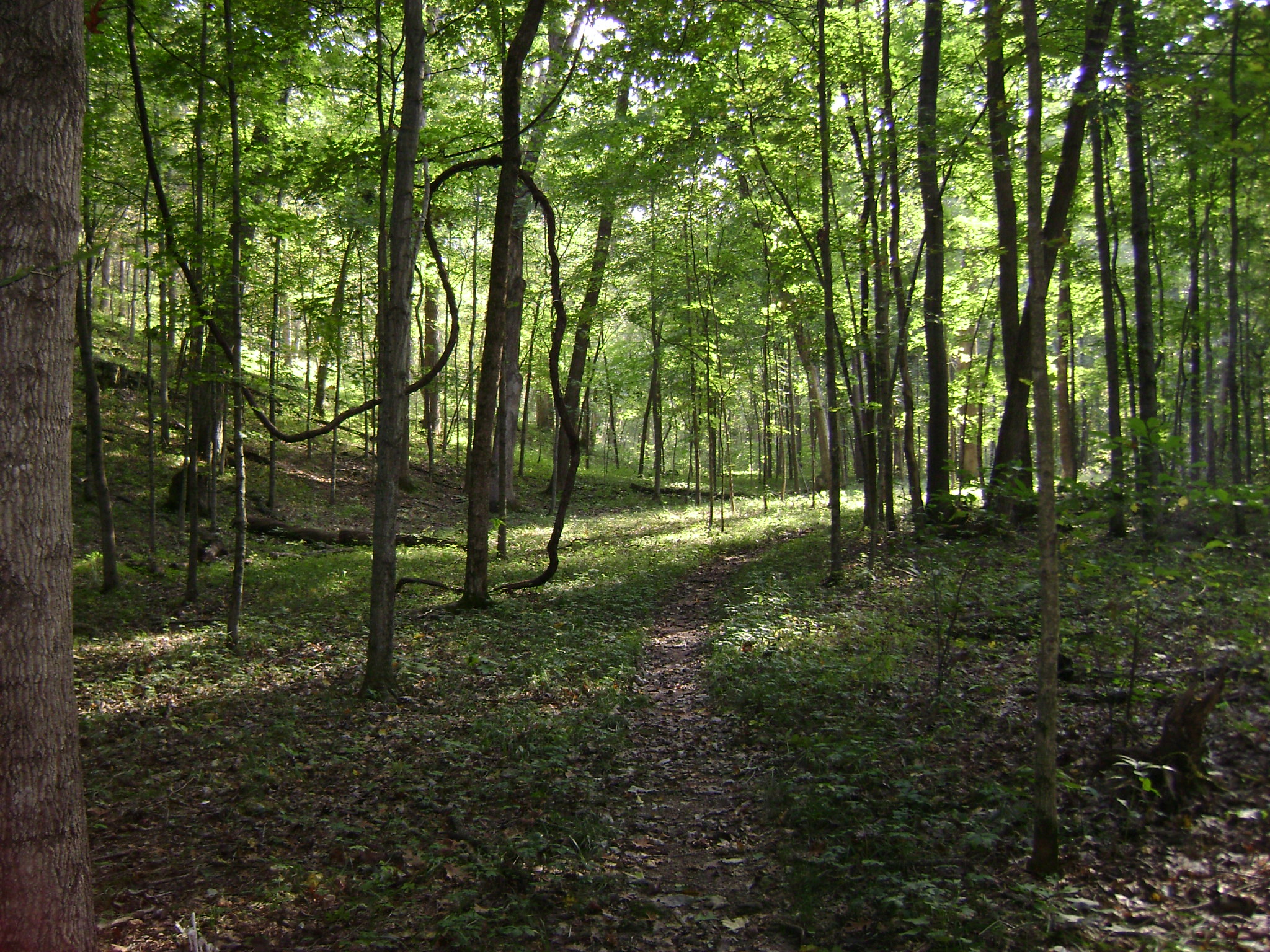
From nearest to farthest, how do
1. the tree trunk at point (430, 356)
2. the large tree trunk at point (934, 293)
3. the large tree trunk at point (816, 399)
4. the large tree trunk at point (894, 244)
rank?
the large tree trunk at point (894, 244), the large tree trunk at point (934, 293), the large tree trunk at point (816, 399), the tree trunk at point (430, 356)

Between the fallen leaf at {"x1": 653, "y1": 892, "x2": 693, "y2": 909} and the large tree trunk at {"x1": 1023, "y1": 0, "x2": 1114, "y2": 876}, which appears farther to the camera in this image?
the fallen leaf at {"x1": 653, "y1": 892, "x2": 693, "y2": 909}

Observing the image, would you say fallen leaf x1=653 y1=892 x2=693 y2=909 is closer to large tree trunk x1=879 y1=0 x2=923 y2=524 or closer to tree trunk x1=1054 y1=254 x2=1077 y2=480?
large tree trunk x1=879 y1=0 x2=923 y2=524

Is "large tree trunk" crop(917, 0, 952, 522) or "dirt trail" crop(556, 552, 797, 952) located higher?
"large tree trunk" crop(917, 0, 952, 522)

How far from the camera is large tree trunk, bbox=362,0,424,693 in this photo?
24.0ft

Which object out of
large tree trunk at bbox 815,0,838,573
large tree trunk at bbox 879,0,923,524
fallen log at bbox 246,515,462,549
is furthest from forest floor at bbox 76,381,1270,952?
fallen log at bbox 246,515,462,549

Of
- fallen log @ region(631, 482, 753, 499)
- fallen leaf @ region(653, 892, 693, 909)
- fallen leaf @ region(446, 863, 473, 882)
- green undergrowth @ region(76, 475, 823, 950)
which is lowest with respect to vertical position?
fallen leaf @ region(653, 892, 693, 909)

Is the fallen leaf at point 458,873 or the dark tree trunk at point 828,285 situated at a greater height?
the dark tree trunk at point 828,285

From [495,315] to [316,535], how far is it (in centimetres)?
937

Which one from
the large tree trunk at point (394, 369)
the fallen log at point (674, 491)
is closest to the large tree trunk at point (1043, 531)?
the large tree trunk at point (394, 369)

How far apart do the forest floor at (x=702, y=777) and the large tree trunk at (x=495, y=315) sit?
4.48 ft

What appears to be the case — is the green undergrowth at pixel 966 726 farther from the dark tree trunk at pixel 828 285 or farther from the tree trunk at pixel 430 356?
the tree trunk at pixel 430 356

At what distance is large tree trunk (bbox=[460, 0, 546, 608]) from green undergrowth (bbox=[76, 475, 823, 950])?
1.08 m

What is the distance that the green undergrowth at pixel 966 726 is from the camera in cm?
391

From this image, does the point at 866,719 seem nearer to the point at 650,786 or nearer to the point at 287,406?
the point at 650,786
